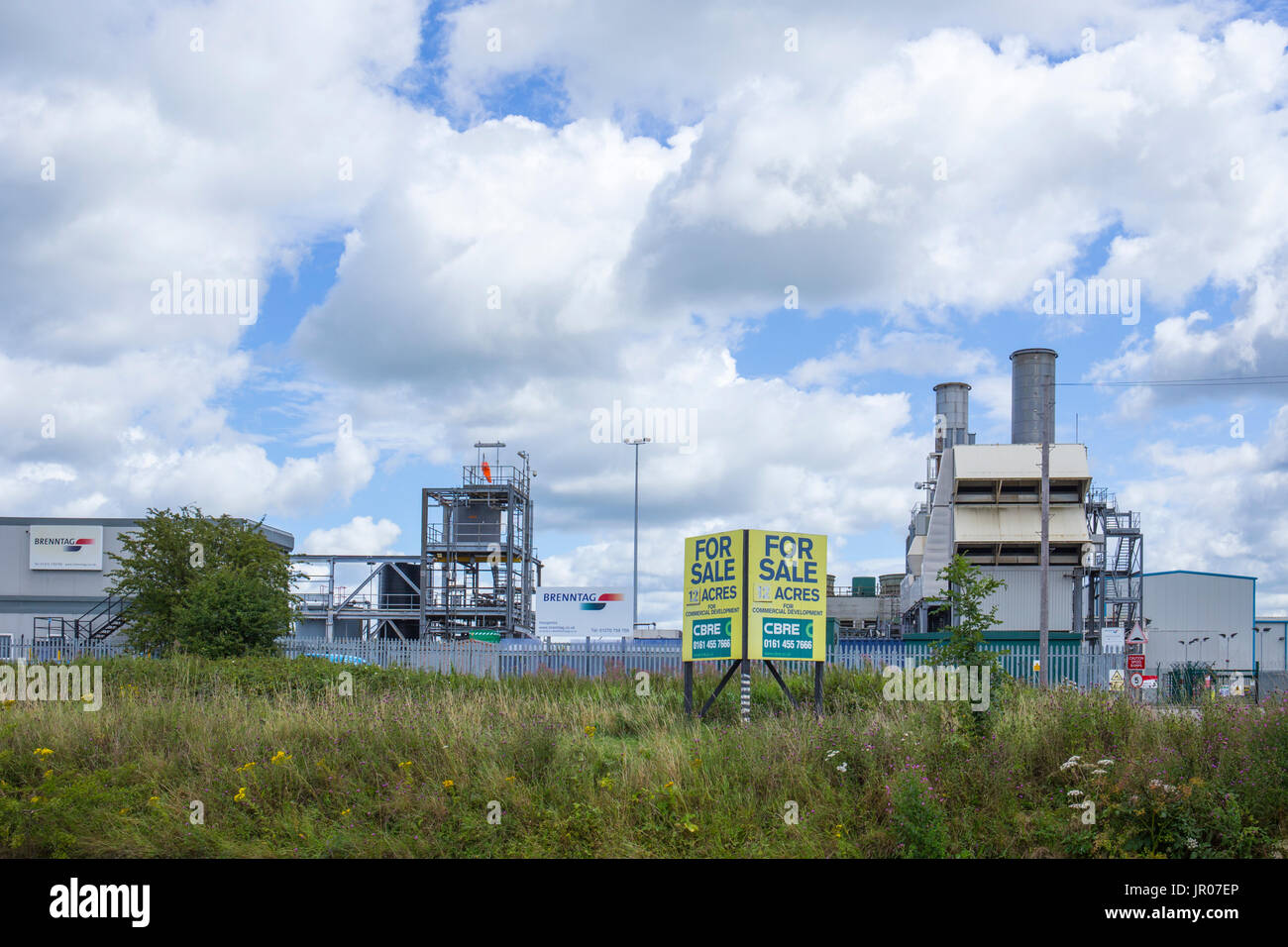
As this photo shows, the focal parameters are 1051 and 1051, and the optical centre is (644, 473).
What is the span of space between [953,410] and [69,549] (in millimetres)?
44750

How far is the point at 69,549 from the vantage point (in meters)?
51.1

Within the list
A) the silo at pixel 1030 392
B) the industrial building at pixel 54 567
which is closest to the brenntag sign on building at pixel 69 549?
the industrial building at pixel 54 567

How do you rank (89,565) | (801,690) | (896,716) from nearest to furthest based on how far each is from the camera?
(896,716)
(801,690)
(89,565)

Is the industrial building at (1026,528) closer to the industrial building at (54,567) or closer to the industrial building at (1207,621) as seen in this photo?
the industrial building at (1207,621)

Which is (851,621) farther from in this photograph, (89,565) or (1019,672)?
(89,565)

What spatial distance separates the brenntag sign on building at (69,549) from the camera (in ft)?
168

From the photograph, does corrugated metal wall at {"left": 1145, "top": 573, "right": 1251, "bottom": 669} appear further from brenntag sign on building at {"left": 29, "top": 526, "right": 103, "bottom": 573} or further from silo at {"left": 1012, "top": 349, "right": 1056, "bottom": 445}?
brenntag sign on building at {"left": 29, "top": 526, "right": 103, "bottom": 573}

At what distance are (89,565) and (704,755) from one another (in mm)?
48496
